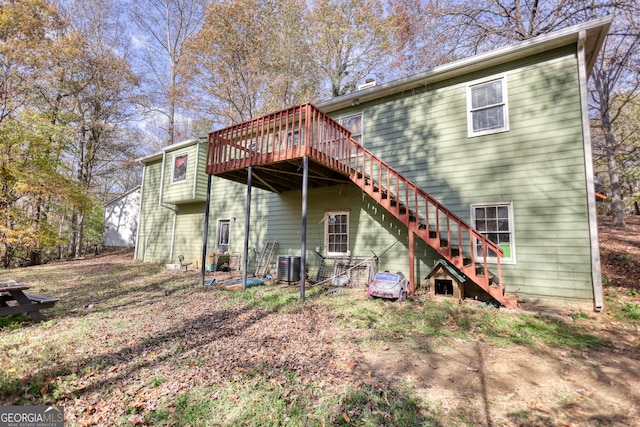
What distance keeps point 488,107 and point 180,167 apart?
501 inches

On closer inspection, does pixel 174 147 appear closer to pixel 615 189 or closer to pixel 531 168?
pixel 531 168

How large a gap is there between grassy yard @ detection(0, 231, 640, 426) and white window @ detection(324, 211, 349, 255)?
294cm

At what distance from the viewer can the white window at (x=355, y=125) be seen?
9148mm

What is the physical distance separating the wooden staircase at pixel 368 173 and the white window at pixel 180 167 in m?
6.01

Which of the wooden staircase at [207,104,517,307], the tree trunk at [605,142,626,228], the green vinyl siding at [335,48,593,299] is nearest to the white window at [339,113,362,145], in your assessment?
the wooden staircase at [207,104,517,307]

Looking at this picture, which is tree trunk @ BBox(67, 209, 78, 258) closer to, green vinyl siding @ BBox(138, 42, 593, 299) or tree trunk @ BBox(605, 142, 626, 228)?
green vinyl siding @ BBox(138, 42, 593, 299)

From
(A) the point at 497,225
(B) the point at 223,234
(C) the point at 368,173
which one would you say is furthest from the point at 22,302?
(A) the point at 497,225

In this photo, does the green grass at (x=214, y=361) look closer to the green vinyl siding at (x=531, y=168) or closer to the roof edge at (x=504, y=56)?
the green vinyl siding at (x=531, y=168)

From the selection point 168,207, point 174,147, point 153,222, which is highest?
point 174,147

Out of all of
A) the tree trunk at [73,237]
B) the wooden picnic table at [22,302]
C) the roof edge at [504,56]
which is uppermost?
the roof edge at [504,56]

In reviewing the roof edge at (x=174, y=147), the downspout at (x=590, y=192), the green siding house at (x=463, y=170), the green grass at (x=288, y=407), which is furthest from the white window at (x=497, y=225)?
the roof edge at (x=174, y=147)

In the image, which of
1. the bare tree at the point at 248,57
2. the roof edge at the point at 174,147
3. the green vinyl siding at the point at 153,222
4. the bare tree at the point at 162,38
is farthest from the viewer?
the bare tree at the point at 162,38

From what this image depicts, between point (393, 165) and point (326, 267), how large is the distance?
3.79 m

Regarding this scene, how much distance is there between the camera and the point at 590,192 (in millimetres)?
5766
